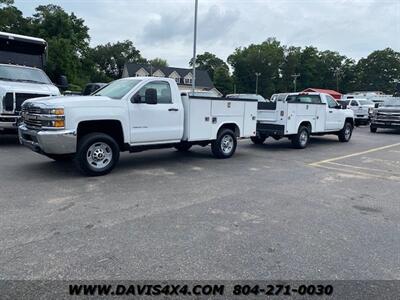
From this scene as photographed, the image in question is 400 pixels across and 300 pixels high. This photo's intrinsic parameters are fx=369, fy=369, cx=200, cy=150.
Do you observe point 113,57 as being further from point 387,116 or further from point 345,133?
point 345,133

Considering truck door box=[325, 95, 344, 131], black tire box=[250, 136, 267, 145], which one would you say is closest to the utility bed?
black tire box=[250, 136, 267, 145]

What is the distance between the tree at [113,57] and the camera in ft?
329

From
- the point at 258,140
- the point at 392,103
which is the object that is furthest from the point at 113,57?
the point at 258,140

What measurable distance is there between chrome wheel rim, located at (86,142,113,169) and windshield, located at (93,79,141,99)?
Answer: 1.11 metres

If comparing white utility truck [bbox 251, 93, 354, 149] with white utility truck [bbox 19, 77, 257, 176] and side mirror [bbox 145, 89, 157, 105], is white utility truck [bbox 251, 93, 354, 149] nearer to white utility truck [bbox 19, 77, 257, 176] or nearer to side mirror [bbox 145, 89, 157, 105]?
white utility truck [bbox 19, 77, 257, 176]

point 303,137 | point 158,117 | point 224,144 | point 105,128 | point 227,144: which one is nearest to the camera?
point 105,128

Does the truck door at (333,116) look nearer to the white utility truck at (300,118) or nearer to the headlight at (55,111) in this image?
the white utility truck at (300,118)

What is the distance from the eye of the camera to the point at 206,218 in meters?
5.02

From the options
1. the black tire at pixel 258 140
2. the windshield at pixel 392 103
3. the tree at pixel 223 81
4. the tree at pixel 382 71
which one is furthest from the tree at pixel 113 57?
the black tire at pixel 258 140

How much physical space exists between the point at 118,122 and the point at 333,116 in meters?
9.30

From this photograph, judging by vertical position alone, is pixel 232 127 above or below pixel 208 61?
below

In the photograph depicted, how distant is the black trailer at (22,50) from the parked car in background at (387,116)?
54.2ft

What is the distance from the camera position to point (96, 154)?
290 inches

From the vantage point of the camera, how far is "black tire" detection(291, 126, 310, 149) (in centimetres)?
1225
